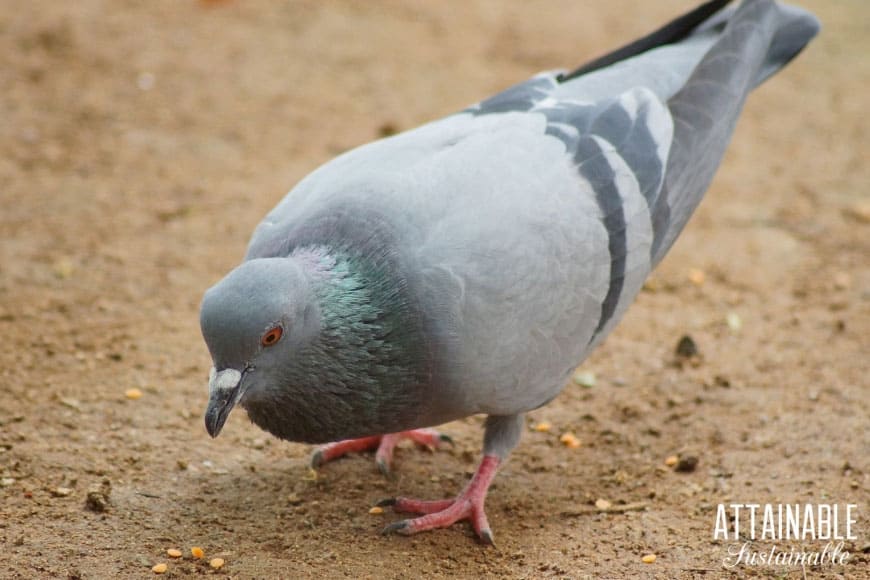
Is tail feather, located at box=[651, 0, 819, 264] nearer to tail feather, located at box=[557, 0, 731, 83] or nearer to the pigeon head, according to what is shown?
tail feather, located at box=[557, 0, 731, 83]

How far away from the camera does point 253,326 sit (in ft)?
11.4

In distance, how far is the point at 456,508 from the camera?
14.3ft

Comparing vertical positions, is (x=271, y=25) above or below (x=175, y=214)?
above

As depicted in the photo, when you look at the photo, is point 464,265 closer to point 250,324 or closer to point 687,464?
point 250,324

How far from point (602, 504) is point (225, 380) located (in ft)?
6.24

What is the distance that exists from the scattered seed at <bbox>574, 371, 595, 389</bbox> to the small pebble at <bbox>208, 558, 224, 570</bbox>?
2299 mm

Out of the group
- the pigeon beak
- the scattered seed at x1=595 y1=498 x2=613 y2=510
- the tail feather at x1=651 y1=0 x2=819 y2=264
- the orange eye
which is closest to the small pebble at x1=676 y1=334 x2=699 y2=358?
the tail feather at x1=651 y1=0 x2=819 y2=264

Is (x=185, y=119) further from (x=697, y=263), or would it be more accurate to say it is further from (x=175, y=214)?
(x=697, y=263)

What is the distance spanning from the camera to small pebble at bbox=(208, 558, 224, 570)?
12.8 feet

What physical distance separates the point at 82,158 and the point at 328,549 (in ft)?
13.3

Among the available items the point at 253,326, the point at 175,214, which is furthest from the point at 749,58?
the point at 175,214

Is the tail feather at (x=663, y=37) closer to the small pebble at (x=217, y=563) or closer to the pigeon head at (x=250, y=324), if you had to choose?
the pigeon head at (x=250, y=324)

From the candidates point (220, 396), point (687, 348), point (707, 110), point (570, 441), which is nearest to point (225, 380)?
point (220, 396)

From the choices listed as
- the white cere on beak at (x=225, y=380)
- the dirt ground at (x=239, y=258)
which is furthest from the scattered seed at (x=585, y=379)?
the white cere on beak at (x=225, y=380)
